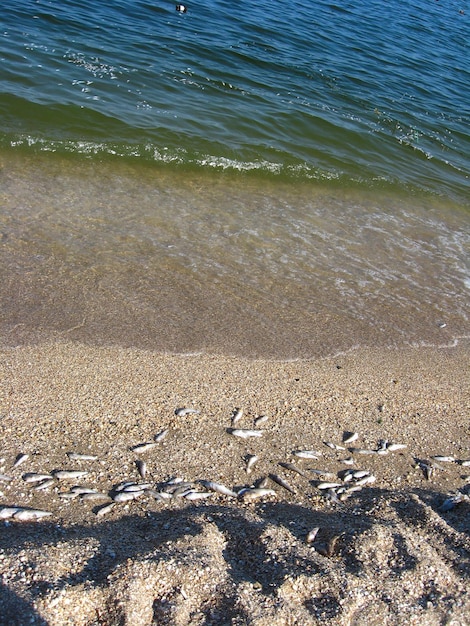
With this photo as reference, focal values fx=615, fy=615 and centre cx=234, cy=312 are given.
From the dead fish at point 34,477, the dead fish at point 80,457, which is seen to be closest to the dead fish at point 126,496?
the dead fish at point 80,457

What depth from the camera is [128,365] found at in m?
6.41

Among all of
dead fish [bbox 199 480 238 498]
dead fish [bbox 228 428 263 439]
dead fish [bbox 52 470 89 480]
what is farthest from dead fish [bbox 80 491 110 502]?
dead fish [bbox 228 428 263 439]

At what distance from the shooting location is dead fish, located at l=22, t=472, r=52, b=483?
480cm

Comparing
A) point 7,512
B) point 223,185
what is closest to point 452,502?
point 7,512

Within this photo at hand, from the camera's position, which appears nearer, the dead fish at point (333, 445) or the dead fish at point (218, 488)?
the dead fish at point (218, 488)

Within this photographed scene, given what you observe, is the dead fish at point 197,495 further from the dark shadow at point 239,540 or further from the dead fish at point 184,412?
the dead fish at point 184,412

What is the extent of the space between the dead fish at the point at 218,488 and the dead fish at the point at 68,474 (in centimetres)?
97

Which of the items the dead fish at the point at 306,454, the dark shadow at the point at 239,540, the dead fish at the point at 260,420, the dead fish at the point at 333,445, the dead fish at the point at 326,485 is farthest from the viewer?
the dead fish at the point at 260,420

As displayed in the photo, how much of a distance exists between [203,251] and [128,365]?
296 cm

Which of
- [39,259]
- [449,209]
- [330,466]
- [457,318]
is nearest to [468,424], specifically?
[330,466]

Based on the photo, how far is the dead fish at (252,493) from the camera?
16.3 feet

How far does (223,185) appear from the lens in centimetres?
1154

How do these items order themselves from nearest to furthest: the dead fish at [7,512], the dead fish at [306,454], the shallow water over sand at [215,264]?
the dead fish at [7,512], the dead fish at [306,454], the shallow water over sand at [215,264]

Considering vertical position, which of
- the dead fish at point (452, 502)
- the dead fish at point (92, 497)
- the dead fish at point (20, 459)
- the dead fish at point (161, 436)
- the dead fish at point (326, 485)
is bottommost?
the dead fish at point (20, 459)
